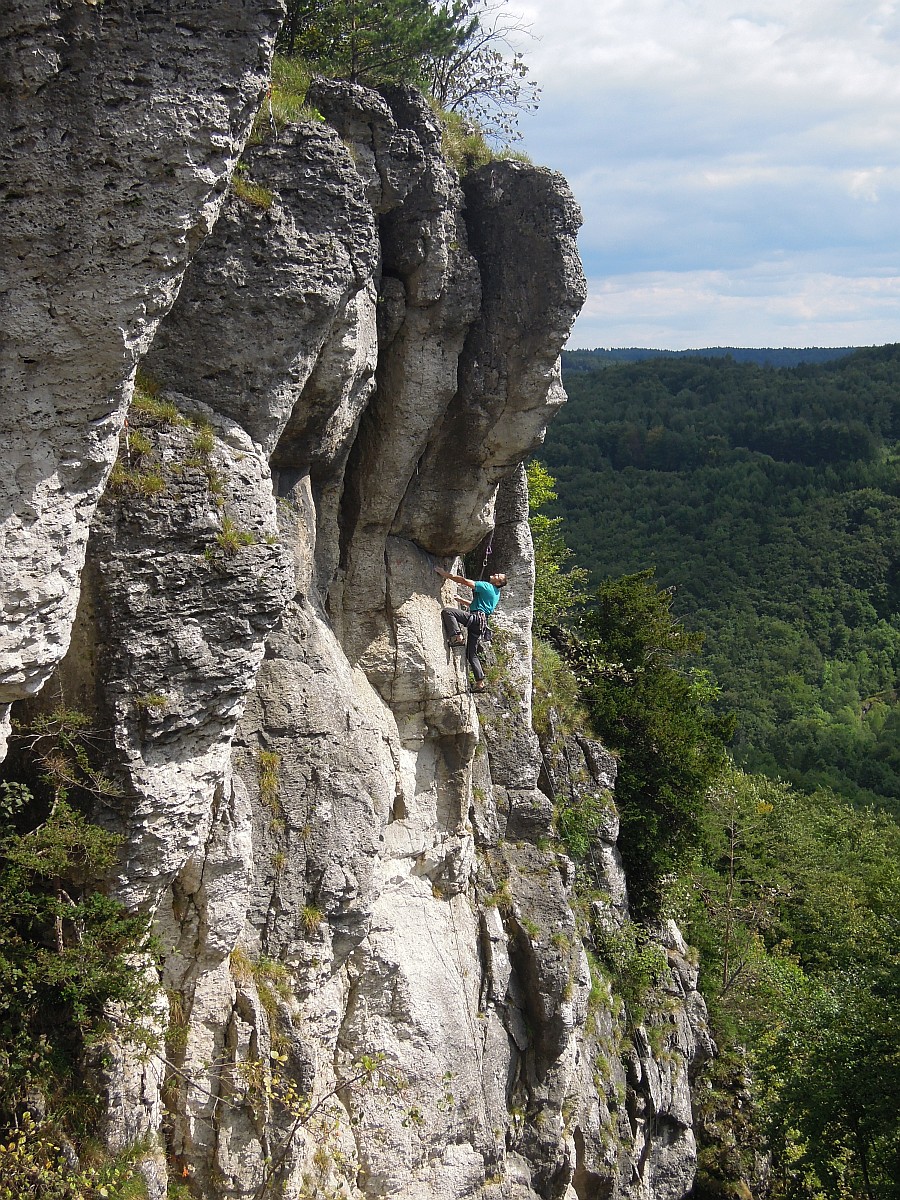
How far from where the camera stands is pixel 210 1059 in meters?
8.85

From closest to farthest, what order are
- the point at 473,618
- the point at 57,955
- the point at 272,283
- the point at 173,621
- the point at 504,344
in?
the point at 57,955
the point at 173,621
the point at 272,283
the point at 504,344
the point at 473,618

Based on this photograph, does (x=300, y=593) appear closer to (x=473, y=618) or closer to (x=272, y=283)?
(x=272, y=283)

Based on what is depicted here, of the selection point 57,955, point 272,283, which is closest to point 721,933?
point 57,955

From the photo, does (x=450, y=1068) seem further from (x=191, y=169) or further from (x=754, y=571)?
(x=754, y=571)

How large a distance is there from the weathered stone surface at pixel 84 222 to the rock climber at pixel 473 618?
719cm

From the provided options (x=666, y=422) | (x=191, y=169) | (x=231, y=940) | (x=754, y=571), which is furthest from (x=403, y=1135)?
(x=666, y=422)

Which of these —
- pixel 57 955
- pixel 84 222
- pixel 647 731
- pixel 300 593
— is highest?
pixel 84 222

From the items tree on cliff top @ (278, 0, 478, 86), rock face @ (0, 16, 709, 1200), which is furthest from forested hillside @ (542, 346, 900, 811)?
tree on cliff top @ (278, 0, 478, 86)

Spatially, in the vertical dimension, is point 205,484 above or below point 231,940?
above

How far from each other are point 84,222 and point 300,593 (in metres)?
4.78

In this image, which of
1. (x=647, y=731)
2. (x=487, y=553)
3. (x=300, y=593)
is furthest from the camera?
(x=647, y=731)

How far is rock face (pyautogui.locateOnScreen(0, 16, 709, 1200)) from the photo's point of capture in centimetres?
611

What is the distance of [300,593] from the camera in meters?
10.1

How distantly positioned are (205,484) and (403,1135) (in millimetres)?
8101
